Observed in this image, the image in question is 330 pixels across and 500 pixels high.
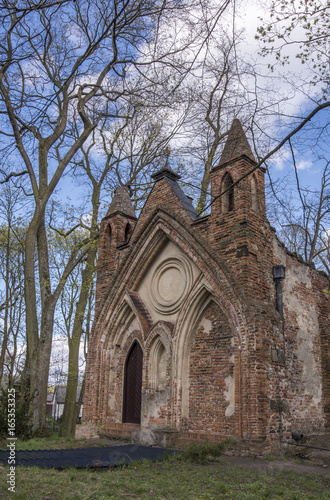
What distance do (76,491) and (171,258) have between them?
24.1ft

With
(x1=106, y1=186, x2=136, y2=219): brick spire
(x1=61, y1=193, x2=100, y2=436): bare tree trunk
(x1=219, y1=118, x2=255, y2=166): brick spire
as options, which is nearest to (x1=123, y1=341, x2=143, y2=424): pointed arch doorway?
(x1=106, y1=186, x2=136, y2=219): brick spire

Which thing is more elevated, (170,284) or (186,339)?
(170,284)

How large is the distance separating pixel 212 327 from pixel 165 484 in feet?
15.5

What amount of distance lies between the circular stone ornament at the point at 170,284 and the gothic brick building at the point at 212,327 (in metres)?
0.03

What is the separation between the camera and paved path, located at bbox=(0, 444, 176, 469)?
726 centimetres

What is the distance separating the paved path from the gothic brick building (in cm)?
125

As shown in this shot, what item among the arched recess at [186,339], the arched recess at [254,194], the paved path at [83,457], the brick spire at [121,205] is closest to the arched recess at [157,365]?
the arched recess at [186,339]

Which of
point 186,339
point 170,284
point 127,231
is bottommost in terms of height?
point 186,339

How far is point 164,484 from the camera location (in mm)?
6016

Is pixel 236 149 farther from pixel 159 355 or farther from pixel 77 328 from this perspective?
pixel 77 328

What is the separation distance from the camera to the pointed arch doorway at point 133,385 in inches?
475

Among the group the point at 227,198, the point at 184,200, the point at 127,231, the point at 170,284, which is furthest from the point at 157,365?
the point at 127,231

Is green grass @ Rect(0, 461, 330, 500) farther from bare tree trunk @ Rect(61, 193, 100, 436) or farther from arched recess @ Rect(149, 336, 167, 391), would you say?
bare tree trunk @ Rect(61, 193, 100, 436)

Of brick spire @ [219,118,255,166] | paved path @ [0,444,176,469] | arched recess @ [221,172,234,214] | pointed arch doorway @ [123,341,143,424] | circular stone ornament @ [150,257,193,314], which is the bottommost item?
paved path @ [0,444,176,469]
